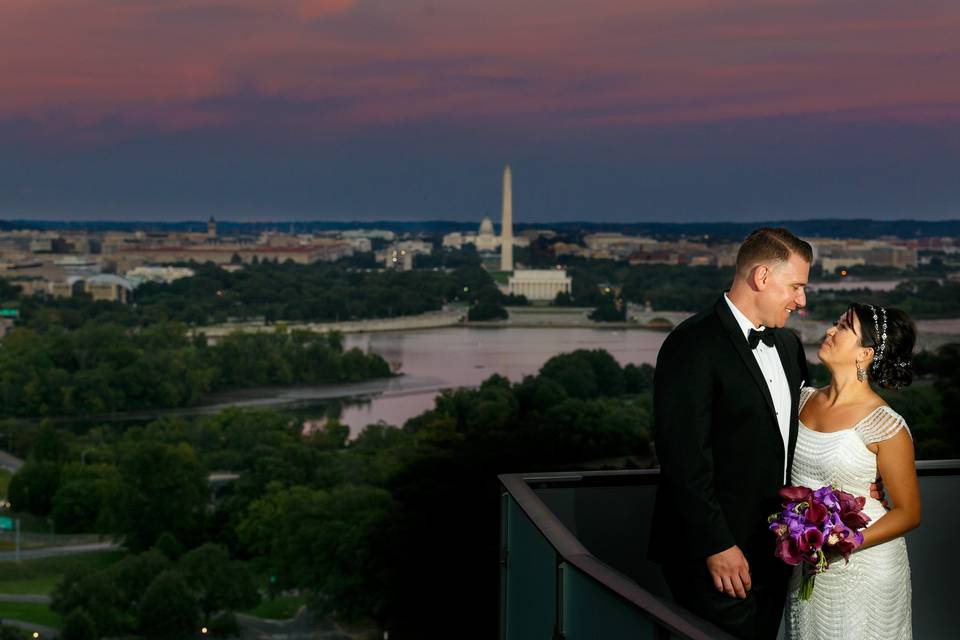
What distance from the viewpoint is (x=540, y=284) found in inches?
1361

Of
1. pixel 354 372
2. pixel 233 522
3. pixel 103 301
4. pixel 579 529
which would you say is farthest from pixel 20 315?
pixel 579 529

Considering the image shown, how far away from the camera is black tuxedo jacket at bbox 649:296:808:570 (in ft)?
7.56

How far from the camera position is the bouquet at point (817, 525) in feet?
7.43

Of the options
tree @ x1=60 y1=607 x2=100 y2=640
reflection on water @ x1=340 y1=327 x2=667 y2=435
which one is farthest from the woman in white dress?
reflection on water @ x1=340 y1=327 x2=667 y2=435

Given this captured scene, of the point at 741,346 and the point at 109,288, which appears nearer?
the point at 741,346

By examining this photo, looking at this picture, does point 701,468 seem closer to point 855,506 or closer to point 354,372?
point 855,506

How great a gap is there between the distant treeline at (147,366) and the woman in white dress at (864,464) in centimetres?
2700

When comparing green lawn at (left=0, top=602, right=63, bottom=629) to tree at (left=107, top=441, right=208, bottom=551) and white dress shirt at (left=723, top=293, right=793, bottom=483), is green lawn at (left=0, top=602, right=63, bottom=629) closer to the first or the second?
tree at (left=107, top=441, right=208, bottom=551)

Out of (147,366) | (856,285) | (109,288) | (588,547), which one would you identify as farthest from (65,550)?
(588,547)

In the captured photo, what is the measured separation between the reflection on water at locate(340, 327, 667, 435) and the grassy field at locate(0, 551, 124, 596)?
7.03 m

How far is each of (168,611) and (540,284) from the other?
18.3 metres

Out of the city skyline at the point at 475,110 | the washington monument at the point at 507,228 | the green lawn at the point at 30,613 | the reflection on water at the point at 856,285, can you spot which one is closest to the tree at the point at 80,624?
the green lawn at the point at 30,613

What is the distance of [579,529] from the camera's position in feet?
9.61

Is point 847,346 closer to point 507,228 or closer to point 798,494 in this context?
point 798,494
